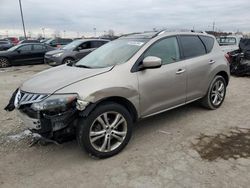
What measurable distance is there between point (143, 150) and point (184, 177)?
0.89 m

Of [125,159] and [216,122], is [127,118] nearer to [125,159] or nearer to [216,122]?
[125,159]

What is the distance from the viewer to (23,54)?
52.6ft

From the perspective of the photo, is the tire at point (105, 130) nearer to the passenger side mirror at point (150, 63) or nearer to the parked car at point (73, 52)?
the passenger side mirror at point (150, 63)

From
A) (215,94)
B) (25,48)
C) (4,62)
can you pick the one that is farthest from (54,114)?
(25,48)

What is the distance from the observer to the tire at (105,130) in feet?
11.4

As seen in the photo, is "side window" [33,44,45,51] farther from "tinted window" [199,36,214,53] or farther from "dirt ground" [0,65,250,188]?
"tinted window" [199,36,214,53]

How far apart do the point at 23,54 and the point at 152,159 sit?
562 inches

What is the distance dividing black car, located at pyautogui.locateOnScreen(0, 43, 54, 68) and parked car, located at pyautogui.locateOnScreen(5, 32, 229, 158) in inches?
484

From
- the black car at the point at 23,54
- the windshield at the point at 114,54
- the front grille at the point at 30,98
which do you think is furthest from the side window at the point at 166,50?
the black car at the point at 23,54

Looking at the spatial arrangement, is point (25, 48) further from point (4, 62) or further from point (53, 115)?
point (53, 115)

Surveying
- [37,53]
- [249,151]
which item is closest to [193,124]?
[249,151]

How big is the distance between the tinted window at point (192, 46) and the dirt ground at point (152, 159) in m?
1.27

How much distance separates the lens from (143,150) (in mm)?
3984

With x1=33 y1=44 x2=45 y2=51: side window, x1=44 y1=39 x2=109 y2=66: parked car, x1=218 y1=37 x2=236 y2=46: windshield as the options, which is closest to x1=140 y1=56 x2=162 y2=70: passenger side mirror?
x1=44 y1=39 x2=109 y2=66: parked car
